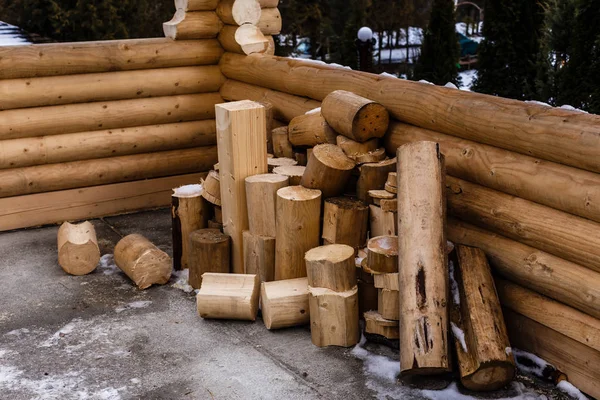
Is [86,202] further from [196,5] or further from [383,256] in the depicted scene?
[383,256]

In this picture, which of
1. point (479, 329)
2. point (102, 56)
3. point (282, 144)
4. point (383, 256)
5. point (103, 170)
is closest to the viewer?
point (479, 329)

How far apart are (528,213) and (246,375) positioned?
6.53ft

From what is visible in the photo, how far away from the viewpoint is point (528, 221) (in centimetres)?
480

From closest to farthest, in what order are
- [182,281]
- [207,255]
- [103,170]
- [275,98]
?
1. [207,255]
2. [182,281]
3. [275,98]
4. [103,170]

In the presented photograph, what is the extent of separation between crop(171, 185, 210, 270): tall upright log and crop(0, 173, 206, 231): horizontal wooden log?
184 cm

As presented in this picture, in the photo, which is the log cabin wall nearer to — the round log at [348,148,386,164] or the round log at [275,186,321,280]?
the round log at [348,148,386,164]

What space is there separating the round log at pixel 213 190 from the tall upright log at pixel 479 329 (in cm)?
222

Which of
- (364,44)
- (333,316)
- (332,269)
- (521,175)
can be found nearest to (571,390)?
(521,175)

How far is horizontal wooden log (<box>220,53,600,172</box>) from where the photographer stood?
4543mm

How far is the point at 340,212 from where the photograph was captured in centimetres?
554

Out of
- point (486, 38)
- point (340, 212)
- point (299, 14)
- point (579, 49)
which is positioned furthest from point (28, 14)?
point (340, 212)

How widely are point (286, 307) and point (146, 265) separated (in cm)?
141

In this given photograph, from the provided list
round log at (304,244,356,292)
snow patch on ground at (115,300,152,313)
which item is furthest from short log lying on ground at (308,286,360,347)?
snow patch on ground at (115,300,152,313)

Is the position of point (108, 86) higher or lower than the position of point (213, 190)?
higher
